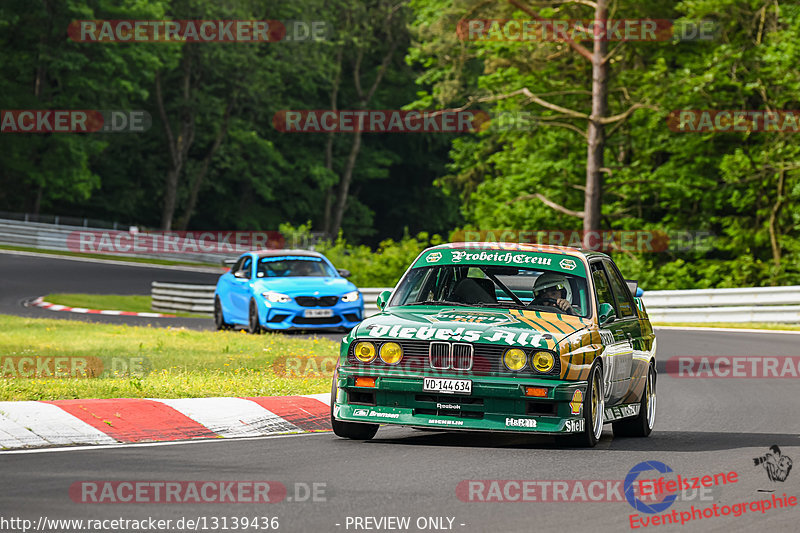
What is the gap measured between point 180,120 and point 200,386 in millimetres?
59798

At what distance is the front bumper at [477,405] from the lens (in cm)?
965

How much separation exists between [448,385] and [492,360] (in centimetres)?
38

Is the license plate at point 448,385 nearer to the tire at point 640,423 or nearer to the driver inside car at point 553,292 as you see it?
the driver inside car at point 553,292

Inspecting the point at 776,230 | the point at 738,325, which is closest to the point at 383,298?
the point at 738,325

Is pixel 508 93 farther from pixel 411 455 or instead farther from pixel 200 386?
pixel 411 455

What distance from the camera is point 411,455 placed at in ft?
31.4

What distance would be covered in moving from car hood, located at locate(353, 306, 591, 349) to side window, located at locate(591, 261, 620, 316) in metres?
0.75

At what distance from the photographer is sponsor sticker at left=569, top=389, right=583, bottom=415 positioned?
383 inches

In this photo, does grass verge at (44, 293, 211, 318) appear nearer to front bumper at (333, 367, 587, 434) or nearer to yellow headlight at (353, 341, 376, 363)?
yellow headlight at (353, 341, 376, 363)

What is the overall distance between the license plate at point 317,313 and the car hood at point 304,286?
0.93 feet

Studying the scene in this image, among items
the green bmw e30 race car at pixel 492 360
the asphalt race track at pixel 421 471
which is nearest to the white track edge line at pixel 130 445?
the asphalt race track at pixel 421 471

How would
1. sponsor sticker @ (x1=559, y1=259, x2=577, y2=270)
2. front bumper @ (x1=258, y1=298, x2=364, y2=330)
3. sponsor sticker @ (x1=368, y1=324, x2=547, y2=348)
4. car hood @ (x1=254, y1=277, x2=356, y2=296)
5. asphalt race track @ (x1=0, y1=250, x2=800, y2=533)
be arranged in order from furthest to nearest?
car hood @ (x1=254, y1=277, x2=356, y2=296)
front bumper @ (x1=258, y1=298, x2=364, y2=330)
sponsor sticker @ (x1=559, y1=259, x2=577, y2=270)
sponsor sticker @ (x1=368, y1=324, x2=547, y2=348)
asphalt race track @ (x1=0, y1=250, x2=800, y2=533)

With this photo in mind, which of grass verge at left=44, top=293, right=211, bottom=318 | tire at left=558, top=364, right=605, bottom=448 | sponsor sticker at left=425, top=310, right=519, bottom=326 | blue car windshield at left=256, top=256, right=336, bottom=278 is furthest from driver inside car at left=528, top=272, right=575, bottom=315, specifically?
grass verge at left=44, top=293, right=211, bottom=318

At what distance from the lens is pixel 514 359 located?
31.9ft
